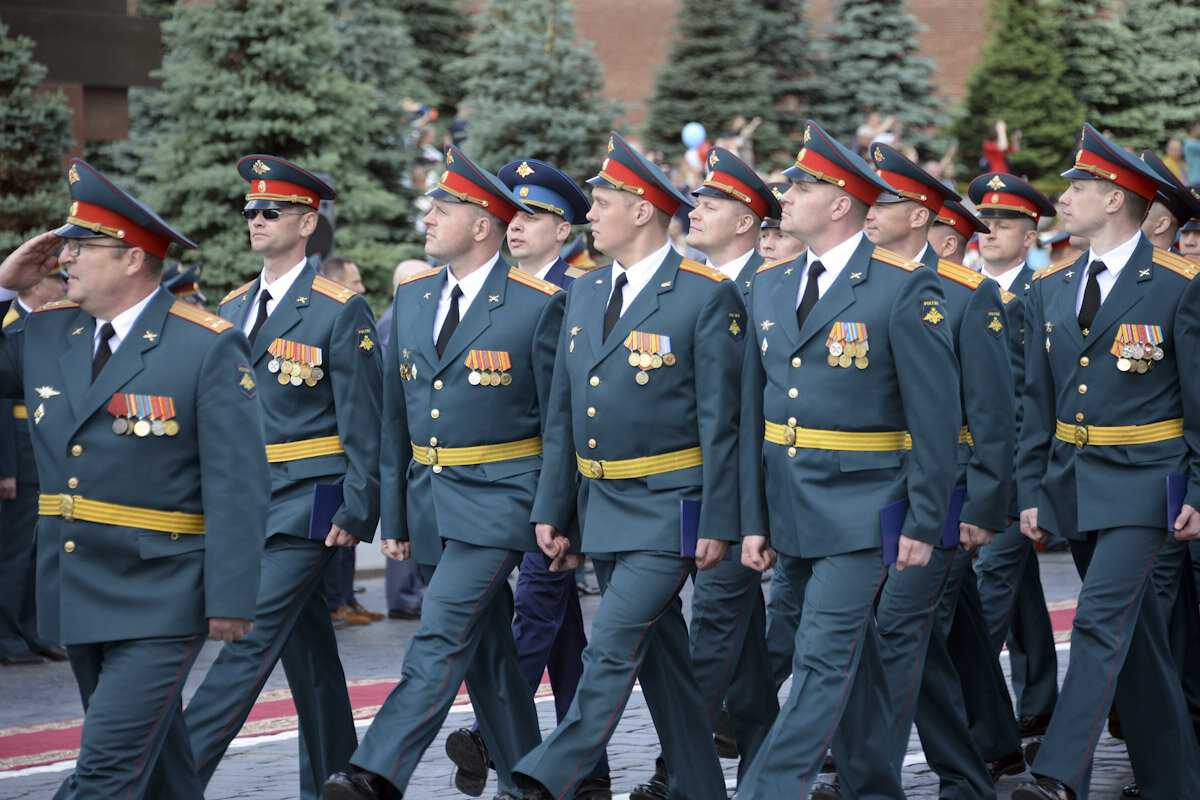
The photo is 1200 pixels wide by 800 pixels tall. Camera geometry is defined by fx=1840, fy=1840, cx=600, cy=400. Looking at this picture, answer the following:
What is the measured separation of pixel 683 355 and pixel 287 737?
300 cm

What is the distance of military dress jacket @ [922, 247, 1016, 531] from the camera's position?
6797 millimetres

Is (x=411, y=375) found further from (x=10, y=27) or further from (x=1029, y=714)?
(x=10, y=27)

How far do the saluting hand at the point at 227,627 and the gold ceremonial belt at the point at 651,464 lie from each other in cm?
152

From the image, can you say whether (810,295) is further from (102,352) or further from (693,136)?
(693,136)

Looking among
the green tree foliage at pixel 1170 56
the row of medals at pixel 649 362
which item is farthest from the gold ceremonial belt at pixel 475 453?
the green tree foliage at pixel 1170 56

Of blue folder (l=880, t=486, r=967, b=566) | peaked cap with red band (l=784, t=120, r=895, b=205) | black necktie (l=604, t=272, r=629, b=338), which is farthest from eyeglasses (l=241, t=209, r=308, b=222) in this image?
blue folder (l=880, t=486, r=967, b=566)

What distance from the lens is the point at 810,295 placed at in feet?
20.7

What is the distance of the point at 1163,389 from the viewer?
22.2ft

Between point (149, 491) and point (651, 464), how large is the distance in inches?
70.9

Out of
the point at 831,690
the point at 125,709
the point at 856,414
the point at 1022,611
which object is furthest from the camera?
the point at 1022,611

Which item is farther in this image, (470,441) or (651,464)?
(470,441)

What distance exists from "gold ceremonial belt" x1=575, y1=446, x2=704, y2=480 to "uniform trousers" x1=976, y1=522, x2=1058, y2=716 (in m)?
2.33

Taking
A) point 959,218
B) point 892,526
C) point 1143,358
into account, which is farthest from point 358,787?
point 959,218

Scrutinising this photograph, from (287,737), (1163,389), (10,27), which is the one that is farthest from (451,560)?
(10,27)
